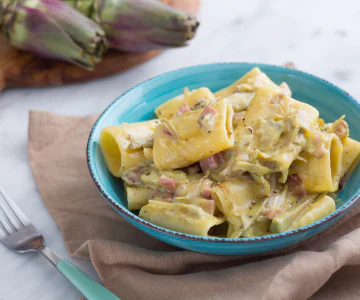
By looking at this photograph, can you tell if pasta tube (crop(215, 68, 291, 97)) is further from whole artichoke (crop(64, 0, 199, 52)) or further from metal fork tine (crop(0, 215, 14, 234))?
metal fork tine (crop(0, 215, 14, 234))

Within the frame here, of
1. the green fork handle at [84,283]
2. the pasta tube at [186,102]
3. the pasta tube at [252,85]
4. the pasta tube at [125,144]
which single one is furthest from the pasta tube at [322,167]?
the green fork handle at [84,283]

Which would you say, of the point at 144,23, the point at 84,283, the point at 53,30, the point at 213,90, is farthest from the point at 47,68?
the point at 84,283

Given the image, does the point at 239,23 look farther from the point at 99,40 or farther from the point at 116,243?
the point at 116,243

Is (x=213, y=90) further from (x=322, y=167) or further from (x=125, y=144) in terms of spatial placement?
(x=322, y=167)

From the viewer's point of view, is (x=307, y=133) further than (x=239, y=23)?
No

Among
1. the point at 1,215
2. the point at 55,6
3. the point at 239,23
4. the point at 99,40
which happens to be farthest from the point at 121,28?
the point at 1,215

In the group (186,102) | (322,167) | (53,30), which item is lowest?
(53,30)
